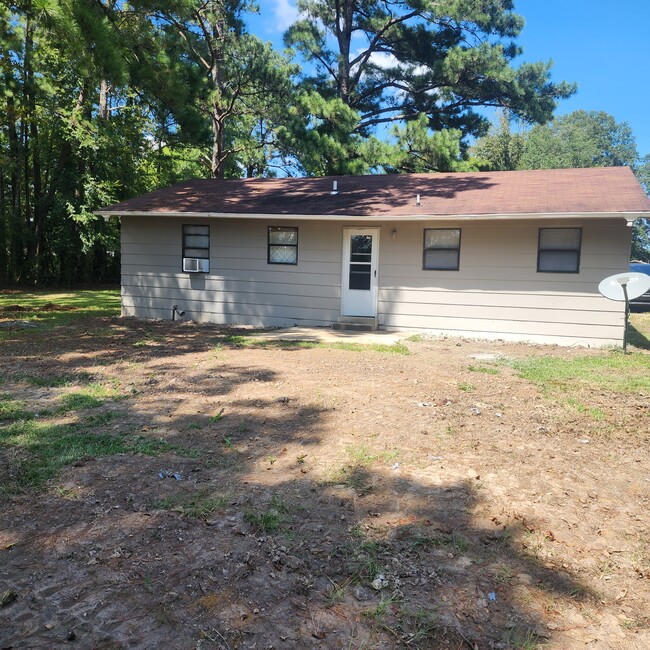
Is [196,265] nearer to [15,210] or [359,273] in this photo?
[359,273]

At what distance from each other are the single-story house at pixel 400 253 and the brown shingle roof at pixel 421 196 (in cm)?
4

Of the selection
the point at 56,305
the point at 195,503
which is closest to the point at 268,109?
the point at 56,305

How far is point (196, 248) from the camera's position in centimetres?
1216

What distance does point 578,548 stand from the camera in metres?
2.94

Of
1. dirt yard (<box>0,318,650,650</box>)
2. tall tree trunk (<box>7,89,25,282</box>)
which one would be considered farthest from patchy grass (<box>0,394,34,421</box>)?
tall tree trunk (<box>7,89,25,282</box>)

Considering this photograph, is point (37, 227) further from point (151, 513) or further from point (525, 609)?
point (525, 609)

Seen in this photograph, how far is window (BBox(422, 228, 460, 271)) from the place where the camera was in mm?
10570

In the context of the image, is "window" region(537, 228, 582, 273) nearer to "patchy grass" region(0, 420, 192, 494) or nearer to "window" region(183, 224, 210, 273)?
"window" region(183, 224, 210, 273)

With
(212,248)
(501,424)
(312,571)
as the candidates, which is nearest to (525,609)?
(312,571)

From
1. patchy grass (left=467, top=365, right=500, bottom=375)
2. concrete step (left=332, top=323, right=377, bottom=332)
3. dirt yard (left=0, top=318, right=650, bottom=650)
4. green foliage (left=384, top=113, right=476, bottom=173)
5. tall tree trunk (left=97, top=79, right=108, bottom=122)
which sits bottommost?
dirt yard (left=0, top=318, right=650, bottom=650)

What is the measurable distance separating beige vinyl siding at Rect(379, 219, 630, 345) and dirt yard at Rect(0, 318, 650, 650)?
392 centimetres

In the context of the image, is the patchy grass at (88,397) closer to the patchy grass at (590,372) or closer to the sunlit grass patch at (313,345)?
the sunlit grass patch at (313,345)

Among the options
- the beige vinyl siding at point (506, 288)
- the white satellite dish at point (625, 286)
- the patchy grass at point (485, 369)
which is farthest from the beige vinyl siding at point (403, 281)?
the patchy grass at point (485, 369)

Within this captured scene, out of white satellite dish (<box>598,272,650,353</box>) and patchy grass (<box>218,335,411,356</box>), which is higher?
white satellite dish (<box>598,272,650,353</box>)
